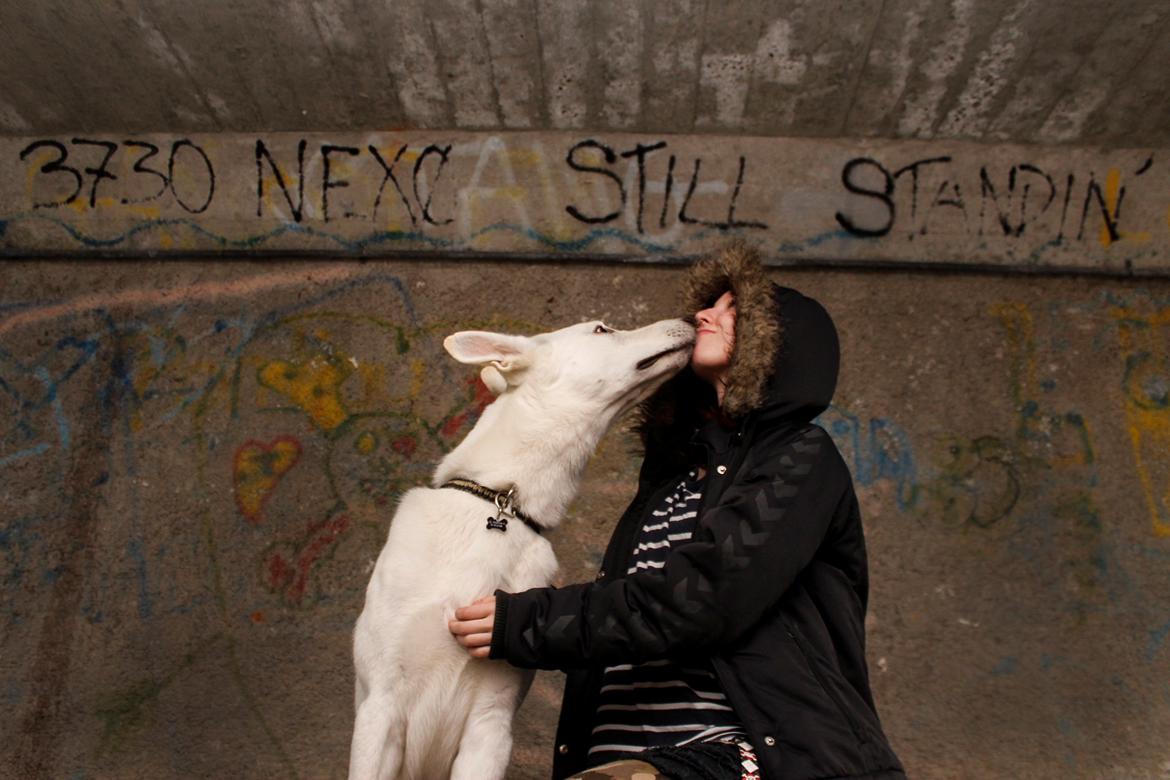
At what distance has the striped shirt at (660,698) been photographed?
242 cm

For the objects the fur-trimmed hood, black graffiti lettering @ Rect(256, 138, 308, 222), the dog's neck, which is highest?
black graffiti lettering @ Rect(256, 138, 308, 222)

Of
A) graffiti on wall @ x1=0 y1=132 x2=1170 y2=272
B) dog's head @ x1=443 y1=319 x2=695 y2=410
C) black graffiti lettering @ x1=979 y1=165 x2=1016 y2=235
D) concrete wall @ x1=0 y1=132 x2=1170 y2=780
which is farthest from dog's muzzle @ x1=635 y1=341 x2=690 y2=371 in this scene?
black graffiti lettering @ x1=979 y1=165 x2=1016 y2=235

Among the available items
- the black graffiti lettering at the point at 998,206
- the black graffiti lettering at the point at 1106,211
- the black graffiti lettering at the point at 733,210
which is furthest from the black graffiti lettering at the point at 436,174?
the black graffiti lettering at the point at 1106,211

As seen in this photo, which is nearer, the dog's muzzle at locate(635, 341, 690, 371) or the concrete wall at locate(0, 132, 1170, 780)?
the dog's muzzle at locate(635, 341, 690, 371)

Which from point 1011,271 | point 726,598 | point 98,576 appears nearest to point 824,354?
point 726,598

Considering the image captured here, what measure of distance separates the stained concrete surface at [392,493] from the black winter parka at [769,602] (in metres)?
2.49

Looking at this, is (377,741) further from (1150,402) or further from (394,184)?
(1150,402)

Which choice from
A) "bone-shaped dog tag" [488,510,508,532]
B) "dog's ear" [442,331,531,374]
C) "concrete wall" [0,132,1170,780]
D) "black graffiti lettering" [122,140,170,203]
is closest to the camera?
"bone-shaped dog tag" [488,510,508,532]

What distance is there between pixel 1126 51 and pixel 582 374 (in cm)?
348

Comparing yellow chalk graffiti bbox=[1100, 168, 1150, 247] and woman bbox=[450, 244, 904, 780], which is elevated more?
yellow chalk graffiti bbox=[1100, 168, 1150, 247]

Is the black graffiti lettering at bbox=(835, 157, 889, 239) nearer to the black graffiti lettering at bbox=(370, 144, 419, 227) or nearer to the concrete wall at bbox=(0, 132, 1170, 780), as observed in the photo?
the concrete wall at bbox=(0, 132, 1170, 780)

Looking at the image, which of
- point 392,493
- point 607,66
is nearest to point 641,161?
point 607,66

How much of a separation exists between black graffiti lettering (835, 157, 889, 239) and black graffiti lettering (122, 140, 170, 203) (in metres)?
3.66

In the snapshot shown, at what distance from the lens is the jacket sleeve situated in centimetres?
233
